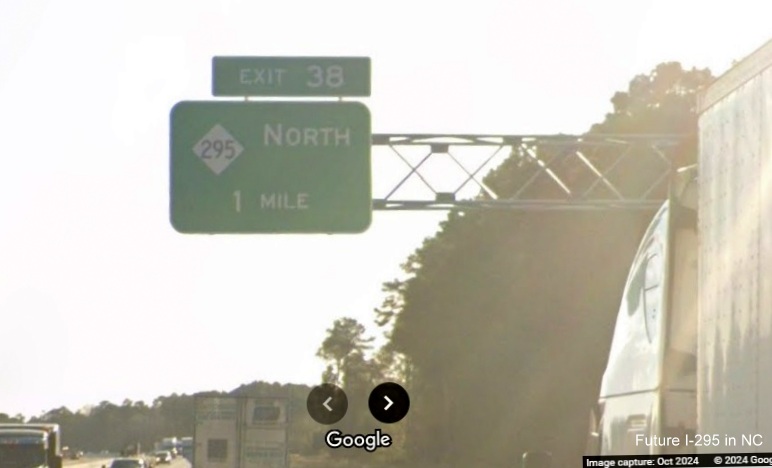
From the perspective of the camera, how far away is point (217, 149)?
26609 millimetres

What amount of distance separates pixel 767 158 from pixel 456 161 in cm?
1964

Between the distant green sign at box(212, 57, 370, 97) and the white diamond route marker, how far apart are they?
0.68 m

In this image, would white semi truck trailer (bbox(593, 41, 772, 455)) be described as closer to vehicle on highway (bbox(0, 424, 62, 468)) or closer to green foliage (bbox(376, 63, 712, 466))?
vehicle on highway (bbox(0, 424, 62, 468))

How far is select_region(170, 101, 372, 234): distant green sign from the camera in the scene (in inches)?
1020

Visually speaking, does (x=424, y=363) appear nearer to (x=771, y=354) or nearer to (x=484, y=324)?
(x=484, y=324)

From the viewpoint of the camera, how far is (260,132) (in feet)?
85.7

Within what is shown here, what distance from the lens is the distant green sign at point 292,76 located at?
25.5 meters

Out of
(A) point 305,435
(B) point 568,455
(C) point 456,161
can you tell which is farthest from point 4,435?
(C) point 456,161

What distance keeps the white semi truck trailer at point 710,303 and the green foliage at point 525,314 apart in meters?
43.5

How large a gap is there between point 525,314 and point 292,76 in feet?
125
